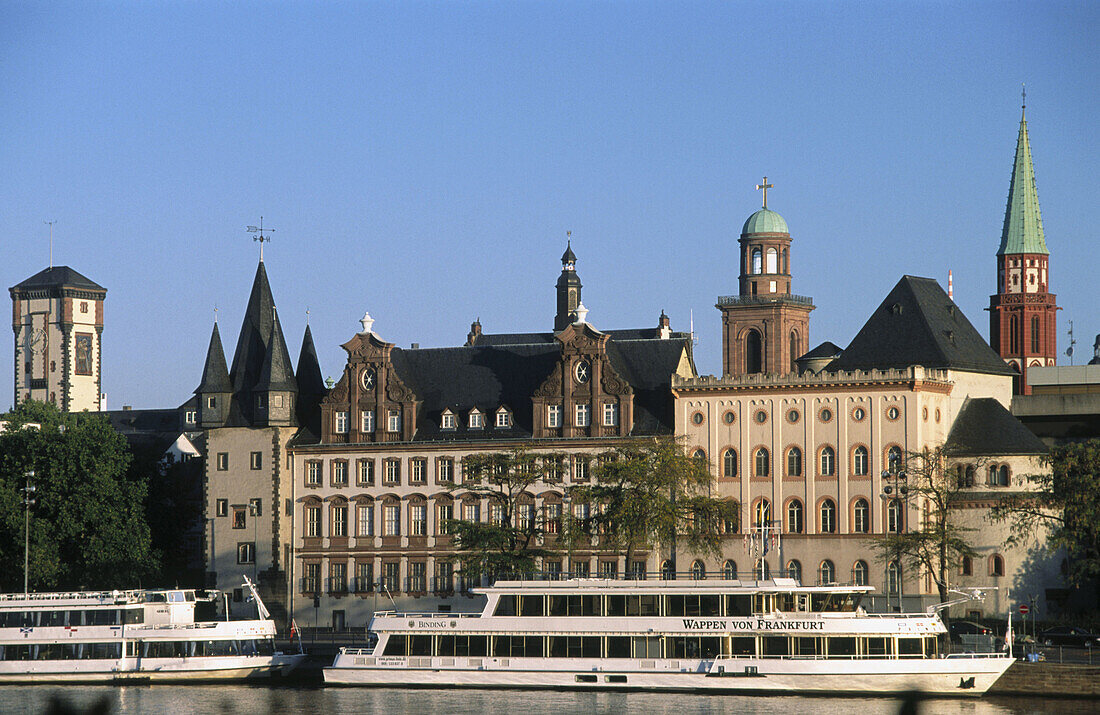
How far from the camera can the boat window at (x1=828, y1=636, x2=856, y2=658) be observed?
92062mm

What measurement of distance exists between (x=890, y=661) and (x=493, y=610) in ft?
66.4

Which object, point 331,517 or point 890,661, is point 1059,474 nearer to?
point 890,661

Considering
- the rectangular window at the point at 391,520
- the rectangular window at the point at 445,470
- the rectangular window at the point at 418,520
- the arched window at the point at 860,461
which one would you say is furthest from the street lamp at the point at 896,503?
the rectangular window at the point at 391,520

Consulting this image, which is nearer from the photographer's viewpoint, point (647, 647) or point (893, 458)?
point (647, 647)

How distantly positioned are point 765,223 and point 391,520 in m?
41.6

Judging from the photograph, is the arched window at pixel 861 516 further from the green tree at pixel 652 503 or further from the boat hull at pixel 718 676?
the boat hull at pixel 718 676

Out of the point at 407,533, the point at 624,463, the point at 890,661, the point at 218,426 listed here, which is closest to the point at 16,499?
the point at 218,426

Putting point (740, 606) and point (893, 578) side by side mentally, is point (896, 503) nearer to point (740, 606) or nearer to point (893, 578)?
point (893, 578)

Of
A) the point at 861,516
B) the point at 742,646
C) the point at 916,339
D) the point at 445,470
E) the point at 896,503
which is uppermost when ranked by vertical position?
the point at 916,339

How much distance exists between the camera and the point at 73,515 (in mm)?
125938

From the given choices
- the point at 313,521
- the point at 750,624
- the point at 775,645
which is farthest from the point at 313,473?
the point at 775,645

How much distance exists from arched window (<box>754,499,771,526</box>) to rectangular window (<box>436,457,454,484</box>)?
808 inches

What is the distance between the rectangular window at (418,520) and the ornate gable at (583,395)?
9102 mm

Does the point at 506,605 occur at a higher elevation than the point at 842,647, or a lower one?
higher
